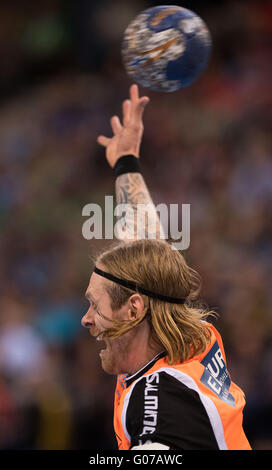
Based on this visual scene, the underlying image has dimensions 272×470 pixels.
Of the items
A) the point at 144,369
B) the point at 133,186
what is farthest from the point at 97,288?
the point at 133,186

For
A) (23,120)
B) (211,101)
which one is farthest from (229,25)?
(23,120)

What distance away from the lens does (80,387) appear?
582 cm

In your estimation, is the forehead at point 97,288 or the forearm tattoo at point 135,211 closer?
the forehead at point 97,288

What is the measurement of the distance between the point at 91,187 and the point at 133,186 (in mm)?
4980

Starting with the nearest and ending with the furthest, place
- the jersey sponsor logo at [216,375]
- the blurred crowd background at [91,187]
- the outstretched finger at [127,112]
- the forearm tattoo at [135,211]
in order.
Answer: the jersey sponsor logo at [216,375]
the forearm tattoo at [135,211]
the outstretched finger at [127,112]
the blurred crowd background at [91,187]

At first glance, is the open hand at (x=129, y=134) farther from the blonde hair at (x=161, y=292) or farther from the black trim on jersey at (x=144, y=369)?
the black trim on jersey at (x=144, y=369)

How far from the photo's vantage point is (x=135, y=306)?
216 centimetres

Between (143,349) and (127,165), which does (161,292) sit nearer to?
(143,349)

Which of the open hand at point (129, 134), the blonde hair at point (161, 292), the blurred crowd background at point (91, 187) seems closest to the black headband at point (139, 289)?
the blonde hair at point (161, 292)

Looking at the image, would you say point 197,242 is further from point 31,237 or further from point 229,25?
point 229,25

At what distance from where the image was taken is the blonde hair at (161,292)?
2146mm

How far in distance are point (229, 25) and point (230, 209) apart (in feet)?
10.3

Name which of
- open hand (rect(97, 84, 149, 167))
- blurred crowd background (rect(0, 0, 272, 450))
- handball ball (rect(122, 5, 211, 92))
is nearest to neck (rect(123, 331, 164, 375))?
open hand (rect(97, 84, 149, 167))

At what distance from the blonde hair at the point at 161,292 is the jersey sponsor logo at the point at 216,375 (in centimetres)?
6
